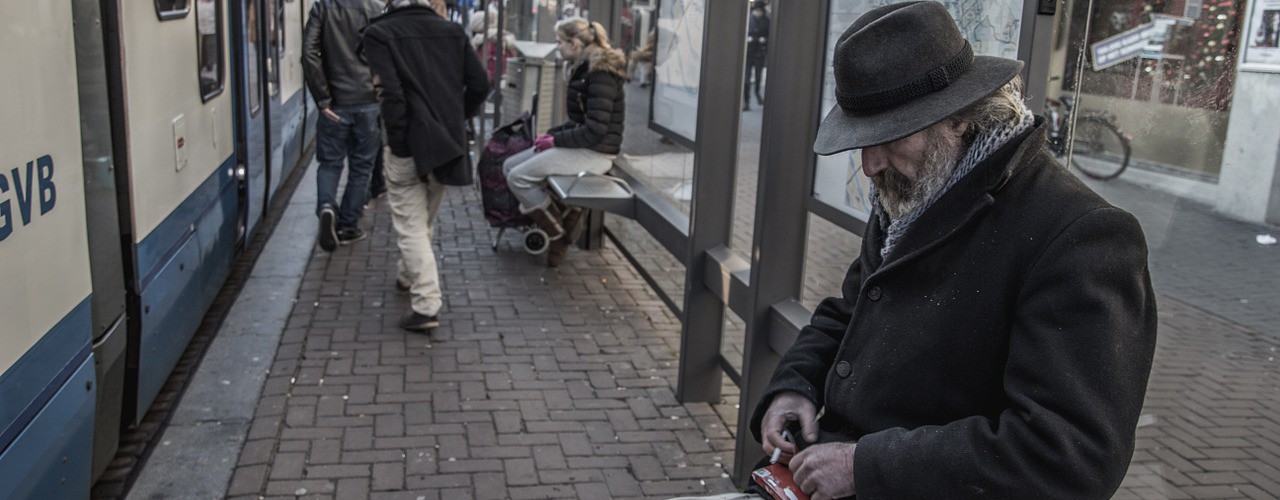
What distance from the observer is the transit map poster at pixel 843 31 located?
3117 mm

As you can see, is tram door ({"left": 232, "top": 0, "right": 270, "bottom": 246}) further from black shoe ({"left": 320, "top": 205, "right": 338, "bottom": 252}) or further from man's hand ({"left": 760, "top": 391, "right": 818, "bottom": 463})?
man's hand ({"left": 760, "top": 391, "right": 818, "bottom": 463})

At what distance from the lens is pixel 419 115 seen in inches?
243

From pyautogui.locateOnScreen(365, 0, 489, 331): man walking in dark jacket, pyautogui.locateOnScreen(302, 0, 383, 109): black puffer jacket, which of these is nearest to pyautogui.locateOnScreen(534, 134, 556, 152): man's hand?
pyautogui.locateOnScreen(365, 0, 489, 331): man walking in dark jacket

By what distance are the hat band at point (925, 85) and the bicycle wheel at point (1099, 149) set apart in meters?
0.94

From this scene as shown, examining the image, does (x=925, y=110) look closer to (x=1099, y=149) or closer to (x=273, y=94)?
(x=1099, y=149)

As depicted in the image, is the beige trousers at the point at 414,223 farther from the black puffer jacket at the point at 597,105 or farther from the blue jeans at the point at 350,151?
the blue jeans at the point at 350,151

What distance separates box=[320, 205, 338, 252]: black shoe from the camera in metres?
7.73

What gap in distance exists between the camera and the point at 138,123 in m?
4.28

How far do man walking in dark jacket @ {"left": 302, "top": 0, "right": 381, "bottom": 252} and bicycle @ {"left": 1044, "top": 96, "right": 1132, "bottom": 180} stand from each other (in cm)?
580

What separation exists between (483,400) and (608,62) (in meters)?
2.48

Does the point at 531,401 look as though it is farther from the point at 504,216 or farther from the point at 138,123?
the point at 504,216

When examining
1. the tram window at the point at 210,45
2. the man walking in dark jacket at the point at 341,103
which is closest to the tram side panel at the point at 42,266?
the tram window at the point at 210,45

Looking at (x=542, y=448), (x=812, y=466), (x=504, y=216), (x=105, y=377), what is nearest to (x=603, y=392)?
(x=542, y=448)

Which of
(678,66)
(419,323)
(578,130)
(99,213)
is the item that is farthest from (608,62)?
(99,213)
